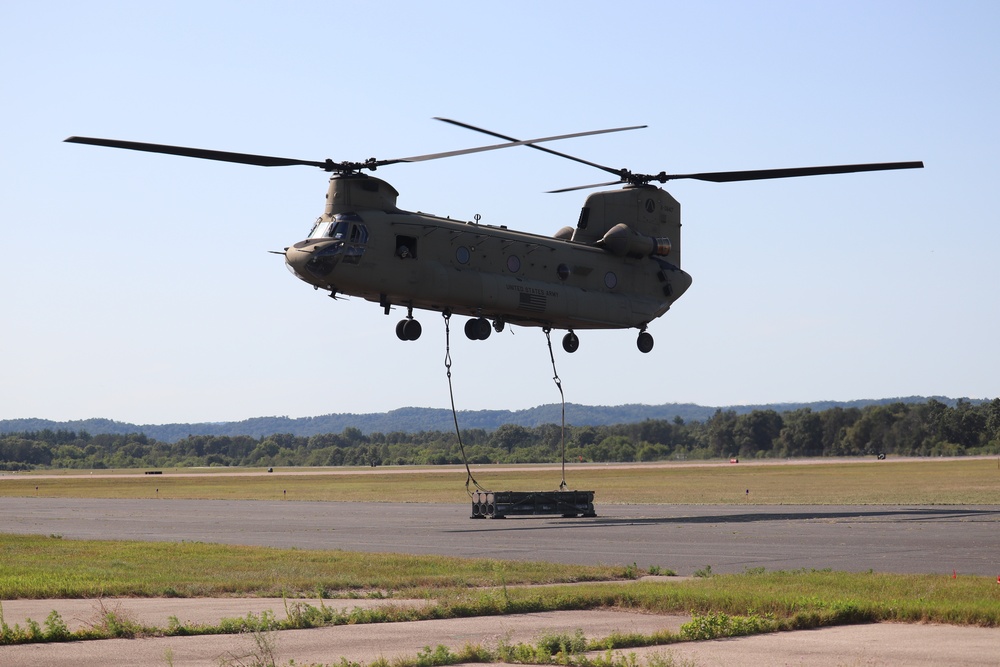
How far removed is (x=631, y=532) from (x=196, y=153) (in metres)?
15.7

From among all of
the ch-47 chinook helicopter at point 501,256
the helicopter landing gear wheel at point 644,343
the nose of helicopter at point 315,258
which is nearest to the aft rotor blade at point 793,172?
the ch-47 chinook helicopter at point 501,256

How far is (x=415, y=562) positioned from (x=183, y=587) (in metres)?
5.85

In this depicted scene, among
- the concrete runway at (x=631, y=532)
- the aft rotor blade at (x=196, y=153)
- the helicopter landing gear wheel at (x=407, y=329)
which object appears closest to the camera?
the concrete runway at (x=631, y=532)

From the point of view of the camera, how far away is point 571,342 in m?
41.9

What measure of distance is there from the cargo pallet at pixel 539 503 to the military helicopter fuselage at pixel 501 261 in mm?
5499

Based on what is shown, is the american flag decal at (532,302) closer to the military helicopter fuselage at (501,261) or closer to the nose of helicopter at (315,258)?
the military helicopter fuselage at (501,261)

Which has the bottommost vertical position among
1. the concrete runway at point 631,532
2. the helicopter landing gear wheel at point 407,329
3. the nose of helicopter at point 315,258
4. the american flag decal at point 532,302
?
the concrete runway at point 631,532

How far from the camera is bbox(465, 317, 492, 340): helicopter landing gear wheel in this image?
38.8m

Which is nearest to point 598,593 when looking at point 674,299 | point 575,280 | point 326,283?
point 326,283

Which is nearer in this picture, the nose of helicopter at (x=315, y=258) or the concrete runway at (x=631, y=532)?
the concrete runway at (x=631, y=532)

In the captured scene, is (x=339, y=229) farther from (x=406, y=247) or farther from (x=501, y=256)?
(x=501, y=256)

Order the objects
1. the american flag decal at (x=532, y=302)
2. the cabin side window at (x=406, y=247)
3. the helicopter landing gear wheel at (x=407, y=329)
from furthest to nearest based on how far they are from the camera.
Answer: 1. the american flag decal at (x=532, y=302)
2. the helicopter landing gear wheel at (x=407, y=329)
3. the cabin side window at (x=406, y=247)

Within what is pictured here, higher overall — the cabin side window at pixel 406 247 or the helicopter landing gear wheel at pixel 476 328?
the cabin side window at pixel 406 247

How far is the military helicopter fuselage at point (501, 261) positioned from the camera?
34.7 metres
